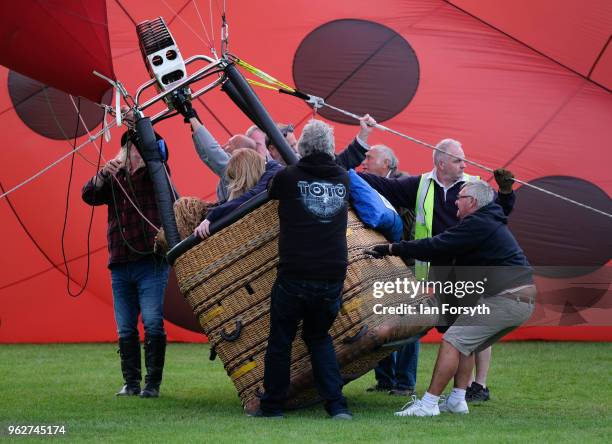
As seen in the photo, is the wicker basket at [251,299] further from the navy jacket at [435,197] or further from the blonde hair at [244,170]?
the navy jacket at [435,197]

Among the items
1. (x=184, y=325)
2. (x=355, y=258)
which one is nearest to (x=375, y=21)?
(x=184, y=325)

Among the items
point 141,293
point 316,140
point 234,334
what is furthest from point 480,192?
point 141,293

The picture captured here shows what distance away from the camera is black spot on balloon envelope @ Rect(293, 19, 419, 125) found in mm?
8500

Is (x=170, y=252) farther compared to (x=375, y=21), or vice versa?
(x=375, y=21)

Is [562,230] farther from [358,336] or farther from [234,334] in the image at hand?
[234,334]

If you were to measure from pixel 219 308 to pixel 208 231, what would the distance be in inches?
15.4

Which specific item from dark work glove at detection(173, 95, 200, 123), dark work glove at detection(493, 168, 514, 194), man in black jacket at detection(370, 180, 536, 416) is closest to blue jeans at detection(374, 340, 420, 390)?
man in black jacket at detection(370, 180, 536, 416)

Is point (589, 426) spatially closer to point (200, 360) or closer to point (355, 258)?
point (355, 258)

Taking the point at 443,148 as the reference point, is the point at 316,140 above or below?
above

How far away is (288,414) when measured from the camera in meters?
5.54

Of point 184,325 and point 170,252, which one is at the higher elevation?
point 170,252

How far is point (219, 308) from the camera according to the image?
5551mm

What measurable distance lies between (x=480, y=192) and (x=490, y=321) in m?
0.65

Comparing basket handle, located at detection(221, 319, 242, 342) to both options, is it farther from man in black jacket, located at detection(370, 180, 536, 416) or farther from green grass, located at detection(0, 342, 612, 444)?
man in black jacket, located at detection(370, 180, 536, 416)
